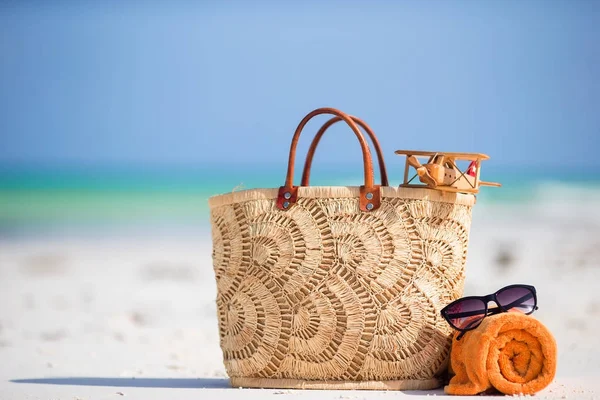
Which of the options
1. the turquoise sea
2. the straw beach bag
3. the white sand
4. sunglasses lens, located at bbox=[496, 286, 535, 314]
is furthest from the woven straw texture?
the turquoise sea

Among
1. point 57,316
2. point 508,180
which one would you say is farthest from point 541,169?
point 57,316

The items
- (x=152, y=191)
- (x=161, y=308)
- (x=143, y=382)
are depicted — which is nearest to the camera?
(x=143, y=382)

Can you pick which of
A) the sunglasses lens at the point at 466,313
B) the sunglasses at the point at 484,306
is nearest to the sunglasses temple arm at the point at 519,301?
the sunglasses at the point at 484,306

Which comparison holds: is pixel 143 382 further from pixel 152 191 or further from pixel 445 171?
pixel 152 191

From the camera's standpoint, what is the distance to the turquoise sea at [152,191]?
14.3m

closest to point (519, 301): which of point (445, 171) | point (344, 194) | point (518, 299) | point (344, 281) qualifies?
point (518, 299)

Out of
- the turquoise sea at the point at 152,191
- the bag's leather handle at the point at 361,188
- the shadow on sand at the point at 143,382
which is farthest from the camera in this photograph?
the turquoise sea at the point at 152,191

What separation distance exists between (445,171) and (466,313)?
54 cm

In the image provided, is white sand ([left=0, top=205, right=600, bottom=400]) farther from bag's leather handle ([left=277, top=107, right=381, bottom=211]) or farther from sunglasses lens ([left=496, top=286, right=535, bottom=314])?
bag's leather handle ([left=277, top=107, right=381, bottom=211])

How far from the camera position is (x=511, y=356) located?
280 centimetres

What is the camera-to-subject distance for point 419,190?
9.79ft

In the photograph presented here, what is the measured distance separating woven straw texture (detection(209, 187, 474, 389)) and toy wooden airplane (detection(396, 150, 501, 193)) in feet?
0.20

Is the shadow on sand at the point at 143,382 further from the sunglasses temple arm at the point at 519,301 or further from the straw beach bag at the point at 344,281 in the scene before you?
the sunglasses temple arm at the point at 519,301

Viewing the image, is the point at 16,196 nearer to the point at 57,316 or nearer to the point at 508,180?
the point at 508,180
